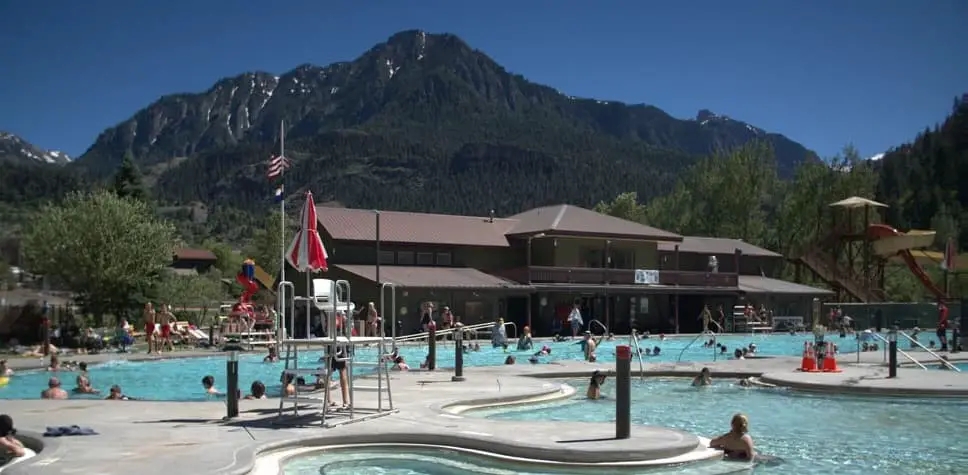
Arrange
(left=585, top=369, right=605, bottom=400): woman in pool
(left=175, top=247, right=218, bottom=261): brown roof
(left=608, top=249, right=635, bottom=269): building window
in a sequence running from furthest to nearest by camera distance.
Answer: (left=175, top=247, right=218, bottom=261): brown roof < (left=608, top=249, right=635, bottom=269): building window < (left=585, top=369, right=605, bottom=400): woman in pool

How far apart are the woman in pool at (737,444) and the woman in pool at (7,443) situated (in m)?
8.73

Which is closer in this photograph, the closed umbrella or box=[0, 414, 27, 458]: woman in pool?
box=[0, 414, 27, 458]: woman in pool

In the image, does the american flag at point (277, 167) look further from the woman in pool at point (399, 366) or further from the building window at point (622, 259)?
the building window at point (622, 259)

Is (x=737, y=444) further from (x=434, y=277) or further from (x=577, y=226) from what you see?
(x=577, y=226)

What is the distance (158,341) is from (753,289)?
36.4 meters

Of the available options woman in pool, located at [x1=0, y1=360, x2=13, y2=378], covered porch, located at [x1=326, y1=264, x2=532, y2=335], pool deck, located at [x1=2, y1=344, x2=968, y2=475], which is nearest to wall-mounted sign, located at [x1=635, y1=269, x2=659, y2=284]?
covered porch, located at [x1=326, y1=264, x2=532, y2=335]

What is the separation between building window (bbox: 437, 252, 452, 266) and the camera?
4956 centimetres

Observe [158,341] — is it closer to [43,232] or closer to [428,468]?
[43,232]

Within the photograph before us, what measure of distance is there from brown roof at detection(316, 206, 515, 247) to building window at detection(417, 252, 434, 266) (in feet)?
2.42

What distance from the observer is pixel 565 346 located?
39438 mm

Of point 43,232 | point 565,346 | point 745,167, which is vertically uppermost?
point 745,167

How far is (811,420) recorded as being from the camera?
1684 centimetres

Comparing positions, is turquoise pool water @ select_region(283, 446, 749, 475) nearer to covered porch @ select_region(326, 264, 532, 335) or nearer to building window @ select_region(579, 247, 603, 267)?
covered porch @ select_region(326, 264, 532, 335)

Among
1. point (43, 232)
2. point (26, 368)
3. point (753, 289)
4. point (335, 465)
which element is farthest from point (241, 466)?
point (753, 289)
